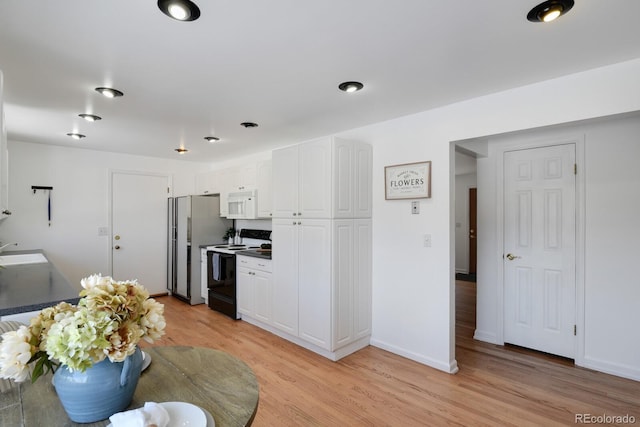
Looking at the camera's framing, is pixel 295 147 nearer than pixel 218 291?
Yes

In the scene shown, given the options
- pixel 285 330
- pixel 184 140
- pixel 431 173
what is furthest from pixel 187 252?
pixel 431 173

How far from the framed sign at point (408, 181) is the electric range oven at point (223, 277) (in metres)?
2.12

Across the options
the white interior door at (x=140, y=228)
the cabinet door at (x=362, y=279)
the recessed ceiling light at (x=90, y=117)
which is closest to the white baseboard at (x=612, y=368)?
the cabinet door at (x=362, y=279)

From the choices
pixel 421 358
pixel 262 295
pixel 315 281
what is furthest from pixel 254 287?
pixel 421 358

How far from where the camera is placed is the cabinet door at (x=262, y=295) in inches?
146

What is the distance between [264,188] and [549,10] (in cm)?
340

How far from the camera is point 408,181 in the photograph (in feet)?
10.1

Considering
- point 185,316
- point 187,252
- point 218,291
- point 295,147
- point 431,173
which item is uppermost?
point 295,147

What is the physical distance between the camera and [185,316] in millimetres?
4301

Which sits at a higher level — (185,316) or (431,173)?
(431,173)

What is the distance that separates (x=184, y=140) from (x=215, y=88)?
6.31ft

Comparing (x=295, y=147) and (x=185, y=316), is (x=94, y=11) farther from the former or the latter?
(x=185, y=316)

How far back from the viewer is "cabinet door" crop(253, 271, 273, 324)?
3697 mm

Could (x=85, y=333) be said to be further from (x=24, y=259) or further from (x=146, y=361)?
(x=24, y=259)
